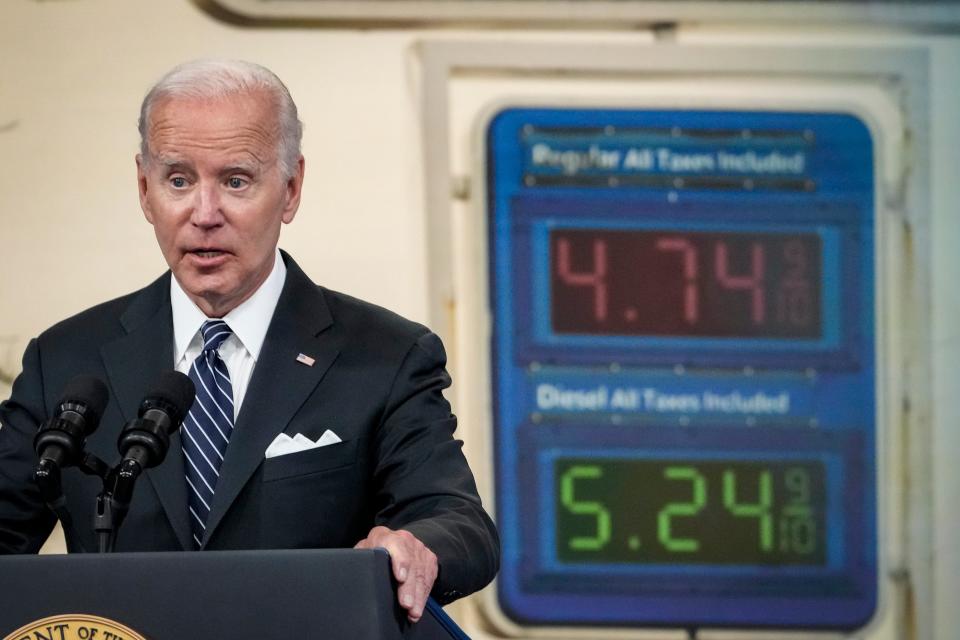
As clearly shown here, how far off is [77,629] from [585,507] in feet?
5.65

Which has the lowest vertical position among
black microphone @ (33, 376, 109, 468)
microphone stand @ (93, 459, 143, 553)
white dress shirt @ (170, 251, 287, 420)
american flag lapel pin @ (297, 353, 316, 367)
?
microphone stand @ (93, 459, 143, 553)

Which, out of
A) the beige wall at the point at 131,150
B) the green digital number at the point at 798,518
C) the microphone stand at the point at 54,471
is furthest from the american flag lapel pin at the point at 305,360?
the green digital number at the point at 798,518

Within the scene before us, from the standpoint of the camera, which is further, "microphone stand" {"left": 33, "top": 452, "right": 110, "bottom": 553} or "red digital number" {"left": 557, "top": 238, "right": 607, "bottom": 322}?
"red digital number" {"left": 557, "top": 238, "right": 607, "bottom": 322}

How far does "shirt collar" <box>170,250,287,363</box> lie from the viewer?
182 cm

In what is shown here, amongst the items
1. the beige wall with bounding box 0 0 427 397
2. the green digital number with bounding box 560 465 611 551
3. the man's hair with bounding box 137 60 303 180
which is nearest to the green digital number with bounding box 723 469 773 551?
the green digital number with bounding box 560 465 611 551

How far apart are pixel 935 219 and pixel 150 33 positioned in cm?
155

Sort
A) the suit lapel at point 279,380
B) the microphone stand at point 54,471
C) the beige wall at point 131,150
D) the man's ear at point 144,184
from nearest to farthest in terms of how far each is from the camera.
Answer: the microphone stand at point 54,471 → the suit lapel at point 279,380 → the man's ear at point 144,184 → the beige wall at point 131,150

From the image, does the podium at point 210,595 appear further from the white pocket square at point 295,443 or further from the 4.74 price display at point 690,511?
the 4.74 price display at point 690,511

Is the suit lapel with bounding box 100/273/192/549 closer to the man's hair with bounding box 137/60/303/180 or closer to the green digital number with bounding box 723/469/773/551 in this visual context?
the man's hair with bounding box 137/60/303/180

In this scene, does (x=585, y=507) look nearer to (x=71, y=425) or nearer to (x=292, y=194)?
(x=292, y=194)

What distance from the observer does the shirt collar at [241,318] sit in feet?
5.96

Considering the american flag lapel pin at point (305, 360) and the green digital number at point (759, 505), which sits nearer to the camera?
the american flag lapel pin at point (305, 360)

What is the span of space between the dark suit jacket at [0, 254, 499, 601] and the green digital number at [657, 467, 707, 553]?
117cm

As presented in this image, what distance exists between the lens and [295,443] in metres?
1.72
